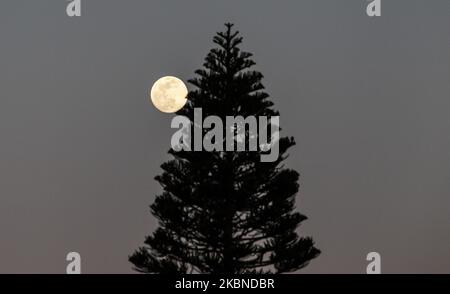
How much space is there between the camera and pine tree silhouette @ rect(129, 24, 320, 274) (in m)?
25.1

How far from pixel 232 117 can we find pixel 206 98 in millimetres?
936

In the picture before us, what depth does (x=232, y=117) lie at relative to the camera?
26.2m

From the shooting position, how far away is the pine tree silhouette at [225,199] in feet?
82.3

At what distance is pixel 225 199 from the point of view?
25453 millimetres
